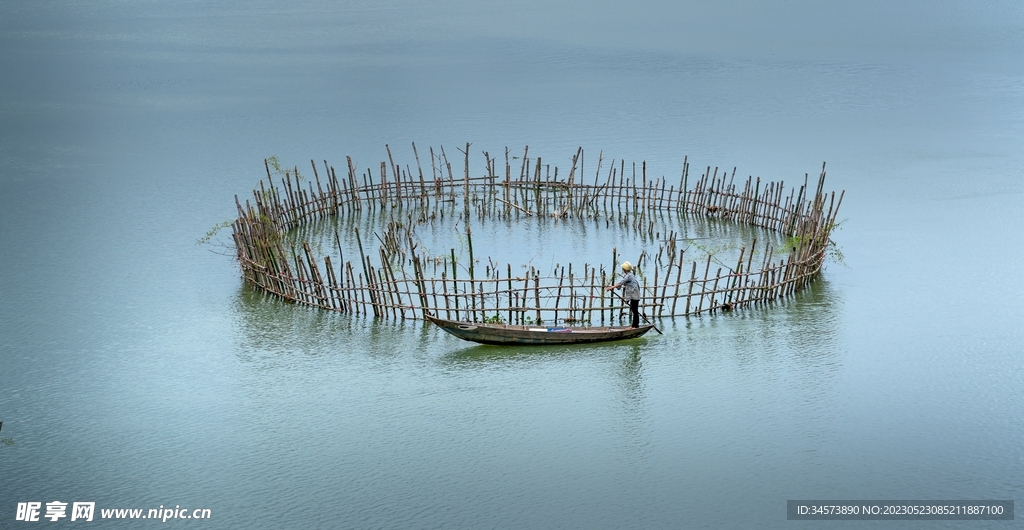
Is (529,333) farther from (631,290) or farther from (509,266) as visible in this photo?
(631,290)

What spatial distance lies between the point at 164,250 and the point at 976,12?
1510 inches

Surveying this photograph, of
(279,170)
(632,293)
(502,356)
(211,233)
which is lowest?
(502,356)

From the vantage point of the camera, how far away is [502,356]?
497 inches

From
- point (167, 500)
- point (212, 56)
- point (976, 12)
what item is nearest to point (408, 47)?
point (212, 56)

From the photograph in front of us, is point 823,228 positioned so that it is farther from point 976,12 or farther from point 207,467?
point 976,12

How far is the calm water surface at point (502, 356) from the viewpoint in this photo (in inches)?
397

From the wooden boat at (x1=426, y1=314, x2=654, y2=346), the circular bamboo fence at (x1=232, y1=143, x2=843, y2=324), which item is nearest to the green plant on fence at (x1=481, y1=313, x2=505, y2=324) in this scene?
the circular bamboo fence at (x1=232, y1=143, x2=843, y2=324)

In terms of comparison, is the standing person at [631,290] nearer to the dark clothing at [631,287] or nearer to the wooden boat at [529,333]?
the dark clothing at [631,287]

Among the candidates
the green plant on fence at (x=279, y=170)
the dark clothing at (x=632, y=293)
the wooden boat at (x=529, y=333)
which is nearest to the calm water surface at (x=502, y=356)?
the wooden boat at (x=529, y=333)

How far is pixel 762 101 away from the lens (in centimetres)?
2927

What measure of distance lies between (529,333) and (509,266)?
3.06 ft

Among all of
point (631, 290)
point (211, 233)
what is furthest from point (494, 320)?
point (211, 233)

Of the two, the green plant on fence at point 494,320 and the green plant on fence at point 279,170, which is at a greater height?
the green plant on fence at point 279,170

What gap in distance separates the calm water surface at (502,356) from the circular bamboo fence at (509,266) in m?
0.37
